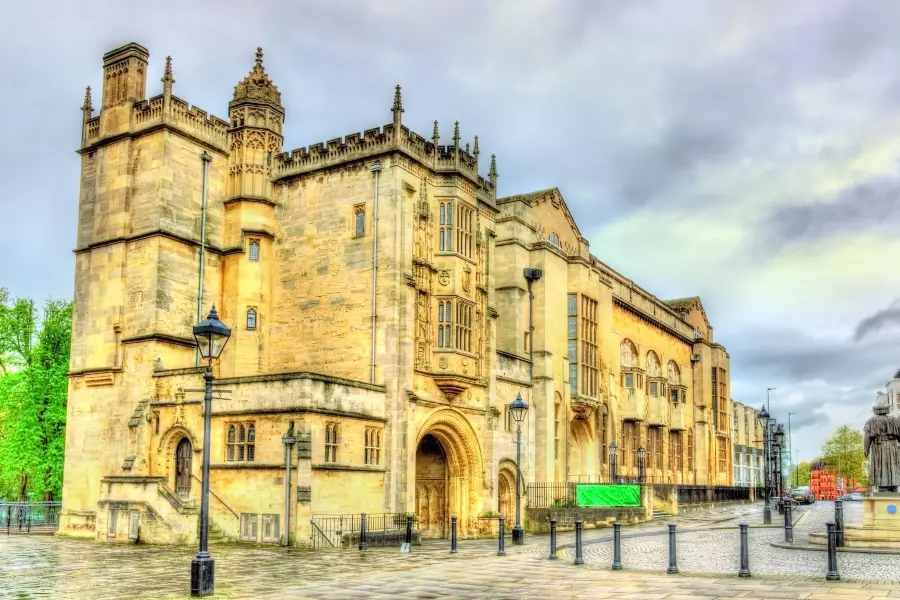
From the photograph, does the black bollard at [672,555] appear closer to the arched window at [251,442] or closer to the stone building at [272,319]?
the stone building at [272,319]

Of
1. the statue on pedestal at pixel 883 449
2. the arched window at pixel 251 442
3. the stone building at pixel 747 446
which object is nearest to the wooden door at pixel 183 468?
the arched window at pixel 251 442

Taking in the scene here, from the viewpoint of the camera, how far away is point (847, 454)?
139 meters

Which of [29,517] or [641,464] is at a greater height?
[641,464]

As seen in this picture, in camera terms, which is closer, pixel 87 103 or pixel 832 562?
pixel 832 562

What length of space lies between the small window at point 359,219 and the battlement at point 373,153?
187 cm

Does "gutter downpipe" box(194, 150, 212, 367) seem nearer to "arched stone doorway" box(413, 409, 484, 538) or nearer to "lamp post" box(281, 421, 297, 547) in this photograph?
"lamp post" box(281, 421, 297, 547)

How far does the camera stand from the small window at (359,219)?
3469cm

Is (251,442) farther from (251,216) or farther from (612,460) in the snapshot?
(612,460)

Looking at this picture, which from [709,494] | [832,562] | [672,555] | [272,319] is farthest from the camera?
[709,494]

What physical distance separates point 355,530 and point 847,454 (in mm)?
126322

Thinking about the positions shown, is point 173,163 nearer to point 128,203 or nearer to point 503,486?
point 128,203

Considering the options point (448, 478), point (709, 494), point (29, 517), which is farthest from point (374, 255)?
point (709, 494)

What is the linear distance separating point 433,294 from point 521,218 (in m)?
10.0

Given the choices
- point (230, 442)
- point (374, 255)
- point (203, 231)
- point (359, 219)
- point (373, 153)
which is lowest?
point (230, 442)
